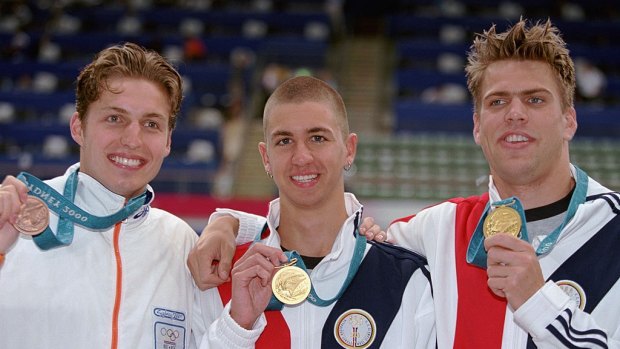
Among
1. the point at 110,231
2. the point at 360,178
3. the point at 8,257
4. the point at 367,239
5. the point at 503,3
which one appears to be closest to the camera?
the point at 8,257

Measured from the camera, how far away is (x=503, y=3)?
632 inches

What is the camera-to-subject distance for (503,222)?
269cm

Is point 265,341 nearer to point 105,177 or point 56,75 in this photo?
point 105,177

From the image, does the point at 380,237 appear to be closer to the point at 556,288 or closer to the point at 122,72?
the point at 556,288

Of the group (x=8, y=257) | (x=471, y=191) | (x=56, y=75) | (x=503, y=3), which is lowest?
(x=8, y=257)

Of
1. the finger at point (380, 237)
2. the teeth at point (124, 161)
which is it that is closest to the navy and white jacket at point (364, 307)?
the finger at point (380, 237)

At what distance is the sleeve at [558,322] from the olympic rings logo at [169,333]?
1.27 meters

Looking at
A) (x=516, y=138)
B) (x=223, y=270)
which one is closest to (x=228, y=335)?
(x=223, y=270)

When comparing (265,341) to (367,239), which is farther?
(367,239)

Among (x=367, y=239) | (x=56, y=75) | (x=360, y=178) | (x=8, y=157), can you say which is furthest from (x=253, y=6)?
(x=367, y=239)

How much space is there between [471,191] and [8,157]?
6.49 metres

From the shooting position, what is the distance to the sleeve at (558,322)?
2.50 m

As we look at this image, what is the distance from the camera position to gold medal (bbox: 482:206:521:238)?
104 inches

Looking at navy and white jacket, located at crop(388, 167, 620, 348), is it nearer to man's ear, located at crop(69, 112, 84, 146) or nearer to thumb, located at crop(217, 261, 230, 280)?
thumb, located at crop(217, 261, 230, 280)
